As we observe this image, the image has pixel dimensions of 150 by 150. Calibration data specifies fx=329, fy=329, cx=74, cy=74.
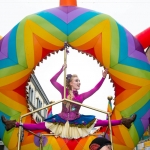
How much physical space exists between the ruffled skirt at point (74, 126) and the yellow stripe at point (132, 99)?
2.50 ft

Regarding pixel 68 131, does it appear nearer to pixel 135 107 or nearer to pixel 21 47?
pixel 135 107

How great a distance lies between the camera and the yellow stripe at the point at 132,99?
4.80 m

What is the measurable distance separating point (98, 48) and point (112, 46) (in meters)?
0.21

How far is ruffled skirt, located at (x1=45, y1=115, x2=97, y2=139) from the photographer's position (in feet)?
13.6

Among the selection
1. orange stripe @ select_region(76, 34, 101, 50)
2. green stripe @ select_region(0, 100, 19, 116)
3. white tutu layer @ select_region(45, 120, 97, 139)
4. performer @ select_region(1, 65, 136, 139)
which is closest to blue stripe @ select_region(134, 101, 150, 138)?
performer @ select_region(1, 65, 136, 139)

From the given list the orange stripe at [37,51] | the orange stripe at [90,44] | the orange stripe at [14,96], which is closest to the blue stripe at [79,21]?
the orange stripe at [90,44]

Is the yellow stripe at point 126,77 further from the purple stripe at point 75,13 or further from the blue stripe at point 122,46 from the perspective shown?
the purple stripe at point 75,13

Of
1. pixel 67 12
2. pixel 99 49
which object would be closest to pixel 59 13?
pixel 67 12

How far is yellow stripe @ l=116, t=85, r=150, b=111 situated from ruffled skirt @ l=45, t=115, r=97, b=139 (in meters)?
0.76

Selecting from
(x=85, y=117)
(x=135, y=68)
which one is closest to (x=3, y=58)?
(x=85, y=117)

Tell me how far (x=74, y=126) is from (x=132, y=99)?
3.60 ft

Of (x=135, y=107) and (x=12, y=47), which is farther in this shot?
(x=12, y=47)

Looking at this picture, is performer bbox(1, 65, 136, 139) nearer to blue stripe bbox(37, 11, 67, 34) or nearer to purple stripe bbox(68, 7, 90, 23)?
blue stripe bbox(37, 11, 67, 34)

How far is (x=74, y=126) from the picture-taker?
4180 millimetres
